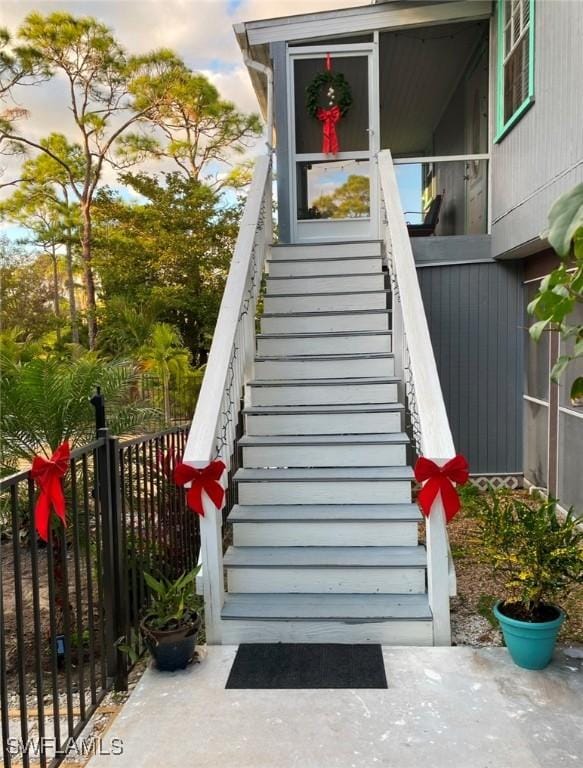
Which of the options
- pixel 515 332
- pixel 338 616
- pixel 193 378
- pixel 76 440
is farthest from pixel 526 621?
pixel 193 378

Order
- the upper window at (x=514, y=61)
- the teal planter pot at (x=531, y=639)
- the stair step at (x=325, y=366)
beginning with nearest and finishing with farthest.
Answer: the teal planter pot at (x=531, y=639), the stair step at (x=325, y=366), the upper window at (x=514, y=61)

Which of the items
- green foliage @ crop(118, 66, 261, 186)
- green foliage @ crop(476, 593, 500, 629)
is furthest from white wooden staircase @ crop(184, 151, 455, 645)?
green foliage @ crop(118, 66, 261, 186)

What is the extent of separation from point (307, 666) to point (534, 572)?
1152 millimetres

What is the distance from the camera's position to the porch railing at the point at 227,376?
9.98 ft

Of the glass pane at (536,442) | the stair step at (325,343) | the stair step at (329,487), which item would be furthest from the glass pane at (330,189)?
the stair step at (329,487)

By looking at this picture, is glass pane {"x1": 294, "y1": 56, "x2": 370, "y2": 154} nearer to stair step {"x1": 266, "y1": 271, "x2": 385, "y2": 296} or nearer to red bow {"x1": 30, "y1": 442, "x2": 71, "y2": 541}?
stair step {"x1": 266, "y1": 271, "x2": 385, "y2": 296}

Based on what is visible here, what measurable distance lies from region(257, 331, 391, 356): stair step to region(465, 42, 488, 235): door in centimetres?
218

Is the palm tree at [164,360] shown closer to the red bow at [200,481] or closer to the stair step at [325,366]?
the stair step at [325,366]

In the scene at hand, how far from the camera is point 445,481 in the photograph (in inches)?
112

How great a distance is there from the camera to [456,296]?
5852 millimetres

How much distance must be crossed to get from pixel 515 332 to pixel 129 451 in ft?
14.1

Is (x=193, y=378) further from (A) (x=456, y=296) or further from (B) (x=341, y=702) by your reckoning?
(B) (x=341, y=702)

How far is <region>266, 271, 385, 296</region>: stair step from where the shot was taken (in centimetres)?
531

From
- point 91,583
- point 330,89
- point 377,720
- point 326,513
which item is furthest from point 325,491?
point 330,89
